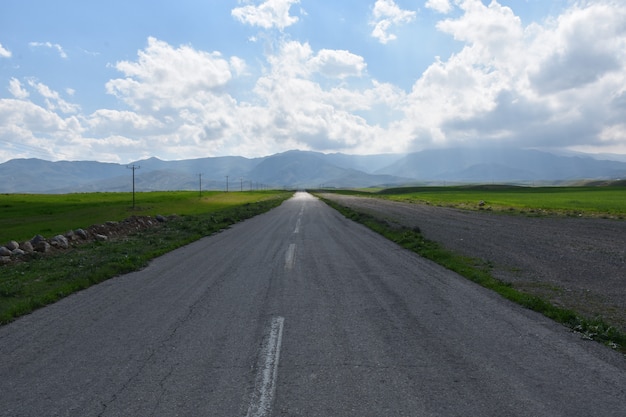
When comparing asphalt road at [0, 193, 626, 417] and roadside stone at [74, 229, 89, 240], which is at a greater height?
roadside stone at [74, 229, 89, 240]

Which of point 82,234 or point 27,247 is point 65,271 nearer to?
point 27,247

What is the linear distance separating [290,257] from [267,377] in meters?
9.72

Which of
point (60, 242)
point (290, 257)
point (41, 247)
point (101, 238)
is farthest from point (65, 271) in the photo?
point (101, 238)

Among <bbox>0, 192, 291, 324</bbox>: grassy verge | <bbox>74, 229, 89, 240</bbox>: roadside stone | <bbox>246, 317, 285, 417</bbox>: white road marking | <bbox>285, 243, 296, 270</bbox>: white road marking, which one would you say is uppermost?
<bbox>74, 229, 89, 240</bbox>: roadside stone

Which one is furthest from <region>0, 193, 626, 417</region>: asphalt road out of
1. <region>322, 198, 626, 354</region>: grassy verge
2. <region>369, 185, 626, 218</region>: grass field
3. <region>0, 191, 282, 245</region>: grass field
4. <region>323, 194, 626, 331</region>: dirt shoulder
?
<region>369, 185, 626, 218</region>: grass field

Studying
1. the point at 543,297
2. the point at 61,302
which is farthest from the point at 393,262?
the point at 61,302

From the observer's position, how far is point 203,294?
31.7ft

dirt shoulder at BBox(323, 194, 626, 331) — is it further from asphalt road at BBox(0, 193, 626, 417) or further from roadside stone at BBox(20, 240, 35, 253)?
roadside stone at BBox(20, 240, 35, 253)

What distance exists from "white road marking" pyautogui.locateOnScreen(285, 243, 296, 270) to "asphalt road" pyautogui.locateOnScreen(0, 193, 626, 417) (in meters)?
2.48

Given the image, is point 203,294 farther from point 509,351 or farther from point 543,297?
point 543,297

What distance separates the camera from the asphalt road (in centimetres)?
466

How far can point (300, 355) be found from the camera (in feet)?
19.6

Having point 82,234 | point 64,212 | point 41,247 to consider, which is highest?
point 64,212

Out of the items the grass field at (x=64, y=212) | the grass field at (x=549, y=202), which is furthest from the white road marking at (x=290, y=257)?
the grass field at (x=549, y=202)
